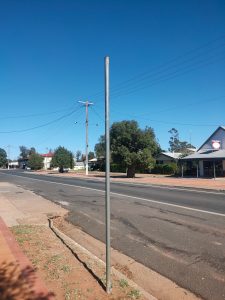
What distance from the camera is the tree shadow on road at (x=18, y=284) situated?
466 centimetres

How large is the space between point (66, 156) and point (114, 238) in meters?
67.7

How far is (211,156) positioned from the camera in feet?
131

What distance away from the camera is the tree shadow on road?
4.66 metres

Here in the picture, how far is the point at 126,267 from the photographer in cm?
661

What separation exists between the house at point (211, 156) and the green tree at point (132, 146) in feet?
15.3

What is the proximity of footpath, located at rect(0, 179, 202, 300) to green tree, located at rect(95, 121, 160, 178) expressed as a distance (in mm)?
34671

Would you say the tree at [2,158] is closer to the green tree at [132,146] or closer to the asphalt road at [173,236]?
the green tree at [132,146]

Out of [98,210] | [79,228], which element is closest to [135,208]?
[98,210]

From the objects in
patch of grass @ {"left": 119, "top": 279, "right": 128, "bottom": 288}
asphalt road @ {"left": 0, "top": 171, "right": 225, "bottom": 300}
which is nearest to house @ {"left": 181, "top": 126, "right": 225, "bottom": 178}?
asphalt road @ {"left": 0, "top": 171, "right": 225, "bottom": 300}

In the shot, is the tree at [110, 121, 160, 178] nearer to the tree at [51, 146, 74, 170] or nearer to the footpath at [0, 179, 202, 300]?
the tree at [51, 146, 74, 170]

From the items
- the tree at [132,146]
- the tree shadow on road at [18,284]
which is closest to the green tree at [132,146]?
the tree at [132,146]

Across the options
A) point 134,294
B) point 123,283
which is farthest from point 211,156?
point 134,294

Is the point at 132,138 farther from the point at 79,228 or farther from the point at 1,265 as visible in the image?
the point at 1,265

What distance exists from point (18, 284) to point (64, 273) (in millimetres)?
837
